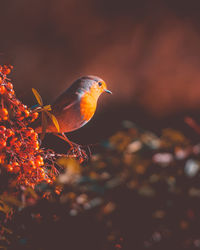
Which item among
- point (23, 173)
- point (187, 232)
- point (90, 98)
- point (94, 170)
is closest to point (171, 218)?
point (187, 232)

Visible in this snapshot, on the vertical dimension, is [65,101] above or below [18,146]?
below

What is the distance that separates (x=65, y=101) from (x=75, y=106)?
55 millimetres

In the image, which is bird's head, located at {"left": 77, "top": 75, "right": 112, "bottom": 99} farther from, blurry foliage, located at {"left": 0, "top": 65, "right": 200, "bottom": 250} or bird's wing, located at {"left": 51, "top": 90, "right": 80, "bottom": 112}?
blurry foliage, located at {"left": 0, "top": 65, "right": 200, "bottom": 250}

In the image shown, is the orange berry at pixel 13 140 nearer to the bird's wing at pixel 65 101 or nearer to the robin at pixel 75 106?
the robin at pixel 75 106

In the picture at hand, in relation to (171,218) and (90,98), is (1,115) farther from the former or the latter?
(90,98)

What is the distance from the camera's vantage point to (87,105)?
57.8 inches

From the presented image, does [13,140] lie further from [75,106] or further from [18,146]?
[75,106]

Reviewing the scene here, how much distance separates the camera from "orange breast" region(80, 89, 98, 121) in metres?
1.44

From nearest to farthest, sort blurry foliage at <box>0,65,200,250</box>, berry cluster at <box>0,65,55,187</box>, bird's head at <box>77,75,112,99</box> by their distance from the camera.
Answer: blurry foliage at <box>0,65,200,250</box> → berry cluster at <box>0,65,55,187</box> → bird's head at <box>77,75,112,99</box>

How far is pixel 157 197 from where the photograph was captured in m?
0.37

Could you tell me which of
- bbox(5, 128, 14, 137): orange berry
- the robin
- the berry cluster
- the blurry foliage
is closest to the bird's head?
the robin

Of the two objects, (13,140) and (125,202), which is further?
(13,140)

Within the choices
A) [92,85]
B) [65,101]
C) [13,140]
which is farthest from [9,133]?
[92,85]

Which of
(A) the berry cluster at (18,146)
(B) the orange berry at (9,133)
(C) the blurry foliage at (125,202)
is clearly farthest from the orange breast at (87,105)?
(C) the blurry foliage at (125,202)
